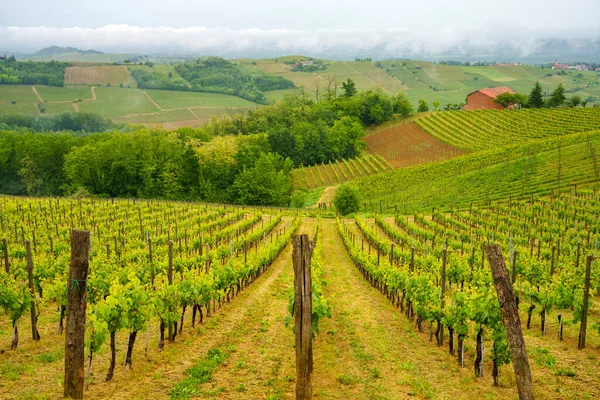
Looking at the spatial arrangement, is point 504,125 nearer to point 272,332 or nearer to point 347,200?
point 347,200

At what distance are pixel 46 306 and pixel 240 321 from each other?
626 cm

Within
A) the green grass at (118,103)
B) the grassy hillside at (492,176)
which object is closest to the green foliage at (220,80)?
the green grass at (118,103)

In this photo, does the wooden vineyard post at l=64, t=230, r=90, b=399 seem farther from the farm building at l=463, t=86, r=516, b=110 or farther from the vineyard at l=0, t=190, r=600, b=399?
the farm building at l=463, t=86, r=516, b=110

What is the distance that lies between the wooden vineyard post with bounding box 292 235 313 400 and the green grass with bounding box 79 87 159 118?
119304 millimetres

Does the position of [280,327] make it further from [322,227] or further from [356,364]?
→ [322,227]

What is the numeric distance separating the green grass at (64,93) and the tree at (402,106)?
77.8m

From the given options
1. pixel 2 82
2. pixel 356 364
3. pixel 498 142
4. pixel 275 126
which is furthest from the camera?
pixel 2 82

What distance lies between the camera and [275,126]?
8381 cm

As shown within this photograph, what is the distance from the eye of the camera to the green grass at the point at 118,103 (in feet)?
395

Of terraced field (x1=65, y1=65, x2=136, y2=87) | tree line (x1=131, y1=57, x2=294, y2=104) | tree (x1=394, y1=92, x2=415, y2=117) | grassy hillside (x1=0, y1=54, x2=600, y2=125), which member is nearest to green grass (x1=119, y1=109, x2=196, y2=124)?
grassy hillside (x1=0, y1=54, x2=600, y2=125)

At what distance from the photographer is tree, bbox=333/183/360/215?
48.6 meters

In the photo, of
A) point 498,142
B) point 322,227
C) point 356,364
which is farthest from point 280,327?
point 498,142

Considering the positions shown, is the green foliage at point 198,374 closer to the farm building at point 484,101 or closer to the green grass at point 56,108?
the farm building at point 484,101

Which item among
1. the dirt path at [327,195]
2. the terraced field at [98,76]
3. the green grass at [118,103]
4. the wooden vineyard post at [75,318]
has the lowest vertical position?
the dirt path at [327,195]
